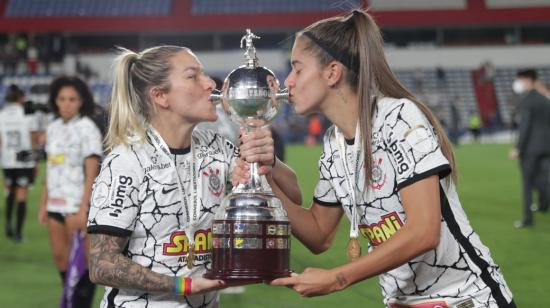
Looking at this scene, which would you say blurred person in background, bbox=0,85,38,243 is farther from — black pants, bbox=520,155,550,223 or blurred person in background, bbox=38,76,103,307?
black pants, bbox=520,155,550,223

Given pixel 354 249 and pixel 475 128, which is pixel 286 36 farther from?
pixel 354 249

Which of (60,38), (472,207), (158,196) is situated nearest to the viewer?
(158,196)

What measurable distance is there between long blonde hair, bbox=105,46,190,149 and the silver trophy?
329 millimetres

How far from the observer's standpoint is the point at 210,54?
40.9 m

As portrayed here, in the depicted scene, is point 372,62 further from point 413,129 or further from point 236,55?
point 236,55

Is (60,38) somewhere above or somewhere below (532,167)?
above

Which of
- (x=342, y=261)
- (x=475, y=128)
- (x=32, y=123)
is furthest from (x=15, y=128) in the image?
(x=475, y=128)

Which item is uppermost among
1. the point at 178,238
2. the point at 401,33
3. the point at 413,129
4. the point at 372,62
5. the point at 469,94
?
the point at 401,33

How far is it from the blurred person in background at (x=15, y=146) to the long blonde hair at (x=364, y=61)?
8.84 m

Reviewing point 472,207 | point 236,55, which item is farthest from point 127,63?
point 236,55

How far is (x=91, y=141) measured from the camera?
6.52 m

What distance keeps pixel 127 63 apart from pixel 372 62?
898 mm

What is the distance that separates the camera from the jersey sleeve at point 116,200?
9.88 ft

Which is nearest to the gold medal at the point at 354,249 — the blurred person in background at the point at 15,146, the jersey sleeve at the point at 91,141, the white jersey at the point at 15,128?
the jersey sleeve at the point at 91,141
